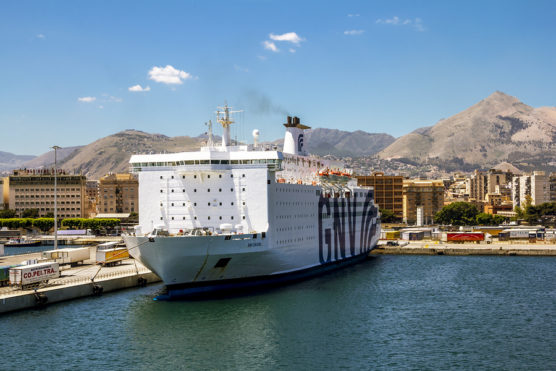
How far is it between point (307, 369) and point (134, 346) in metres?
8.20

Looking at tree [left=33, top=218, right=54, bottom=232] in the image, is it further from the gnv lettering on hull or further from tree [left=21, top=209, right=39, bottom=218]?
the gnv lettering on hull

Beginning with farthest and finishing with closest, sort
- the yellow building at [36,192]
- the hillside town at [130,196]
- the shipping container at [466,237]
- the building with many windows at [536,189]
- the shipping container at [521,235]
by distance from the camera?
the building with many windows at [536,189] < the yellow building at [36,192] < the hillside town at [130,196] < the shipping container at [521,235] < the shipping container at [466,237]

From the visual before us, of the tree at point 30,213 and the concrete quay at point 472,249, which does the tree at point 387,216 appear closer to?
the concrete quay at point 472,249

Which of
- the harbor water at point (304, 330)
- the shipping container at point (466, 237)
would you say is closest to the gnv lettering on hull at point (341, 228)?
the harbor water at point (304, 330)

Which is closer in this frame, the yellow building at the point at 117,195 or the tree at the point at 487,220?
the tree at the point at 487,220

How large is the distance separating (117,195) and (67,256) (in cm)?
9827

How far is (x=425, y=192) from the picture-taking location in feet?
468

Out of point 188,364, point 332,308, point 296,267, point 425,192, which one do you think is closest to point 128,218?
point 425,192

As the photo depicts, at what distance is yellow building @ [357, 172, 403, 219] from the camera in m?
131

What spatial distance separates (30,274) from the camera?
35750mm

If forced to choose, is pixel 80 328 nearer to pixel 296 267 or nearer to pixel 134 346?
pixel 134 346

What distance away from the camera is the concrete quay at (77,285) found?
3369cm

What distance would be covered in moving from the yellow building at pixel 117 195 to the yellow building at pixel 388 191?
54933 millimetres

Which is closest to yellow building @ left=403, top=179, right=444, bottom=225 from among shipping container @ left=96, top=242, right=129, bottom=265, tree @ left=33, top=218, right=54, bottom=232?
tree @ left=33, top=218, right=54, bottom=232
